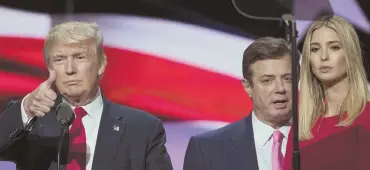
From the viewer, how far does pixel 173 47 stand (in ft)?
11.3

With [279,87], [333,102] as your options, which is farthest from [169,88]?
[333,102]

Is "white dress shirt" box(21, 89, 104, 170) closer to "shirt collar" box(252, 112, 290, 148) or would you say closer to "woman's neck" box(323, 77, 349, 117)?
"shirt collar" box(252, 112, 290, 148)

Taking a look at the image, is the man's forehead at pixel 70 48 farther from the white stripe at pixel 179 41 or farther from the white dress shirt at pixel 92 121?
the white stripe at pixel 179 41

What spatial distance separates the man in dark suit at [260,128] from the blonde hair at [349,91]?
0.23 m

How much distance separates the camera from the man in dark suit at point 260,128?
2.82 metres

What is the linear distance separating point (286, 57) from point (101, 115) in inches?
29.7

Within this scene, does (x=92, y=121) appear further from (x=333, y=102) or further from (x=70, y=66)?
(x=333, y=102)

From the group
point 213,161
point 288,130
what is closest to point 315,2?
point 288,130

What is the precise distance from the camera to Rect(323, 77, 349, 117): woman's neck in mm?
2539

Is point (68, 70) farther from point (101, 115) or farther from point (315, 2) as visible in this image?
point (315, 2)

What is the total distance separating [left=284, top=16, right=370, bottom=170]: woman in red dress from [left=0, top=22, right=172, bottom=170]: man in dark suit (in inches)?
20.8

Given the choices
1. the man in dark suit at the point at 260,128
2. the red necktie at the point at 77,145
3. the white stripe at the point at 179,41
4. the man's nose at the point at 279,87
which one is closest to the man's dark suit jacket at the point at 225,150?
the man in dark suit at the point at 260,128

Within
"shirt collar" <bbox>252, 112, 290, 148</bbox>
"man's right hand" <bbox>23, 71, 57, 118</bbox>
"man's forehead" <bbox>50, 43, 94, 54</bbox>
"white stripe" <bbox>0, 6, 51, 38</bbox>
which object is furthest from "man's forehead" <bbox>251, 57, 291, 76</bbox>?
"white stripe" <bbox>0, 6, 51, 38</bbox>

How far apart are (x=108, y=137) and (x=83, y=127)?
11 centimetres
